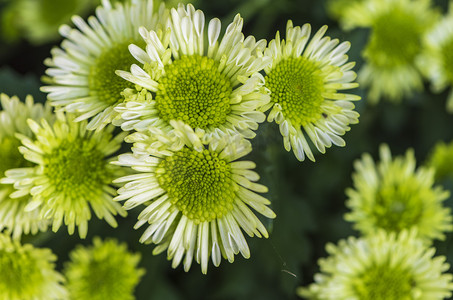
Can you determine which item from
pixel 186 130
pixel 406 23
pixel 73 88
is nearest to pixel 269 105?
pixel 186 130

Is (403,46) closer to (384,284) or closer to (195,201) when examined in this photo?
(384,284)

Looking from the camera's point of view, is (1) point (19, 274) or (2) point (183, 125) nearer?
(2) point (183, 125)

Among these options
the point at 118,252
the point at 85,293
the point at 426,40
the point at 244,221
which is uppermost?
the point at 426,40

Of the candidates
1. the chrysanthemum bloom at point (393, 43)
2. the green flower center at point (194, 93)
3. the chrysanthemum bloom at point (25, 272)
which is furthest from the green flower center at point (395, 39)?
the chrysanthemum bloom at point (25, 272)

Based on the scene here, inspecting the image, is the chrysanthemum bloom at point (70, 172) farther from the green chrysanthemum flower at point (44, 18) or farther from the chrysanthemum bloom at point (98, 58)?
the green chrysanthemum flower at point (44, 18)

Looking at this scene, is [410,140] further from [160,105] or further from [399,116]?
[160,105]

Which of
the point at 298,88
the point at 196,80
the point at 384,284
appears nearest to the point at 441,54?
the point at 384,284

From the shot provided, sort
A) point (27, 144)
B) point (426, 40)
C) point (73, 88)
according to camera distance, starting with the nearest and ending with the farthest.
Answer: point (27, 144)
point (73, 88)
point (426, 40)

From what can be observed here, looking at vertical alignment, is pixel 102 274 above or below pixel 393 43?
below
